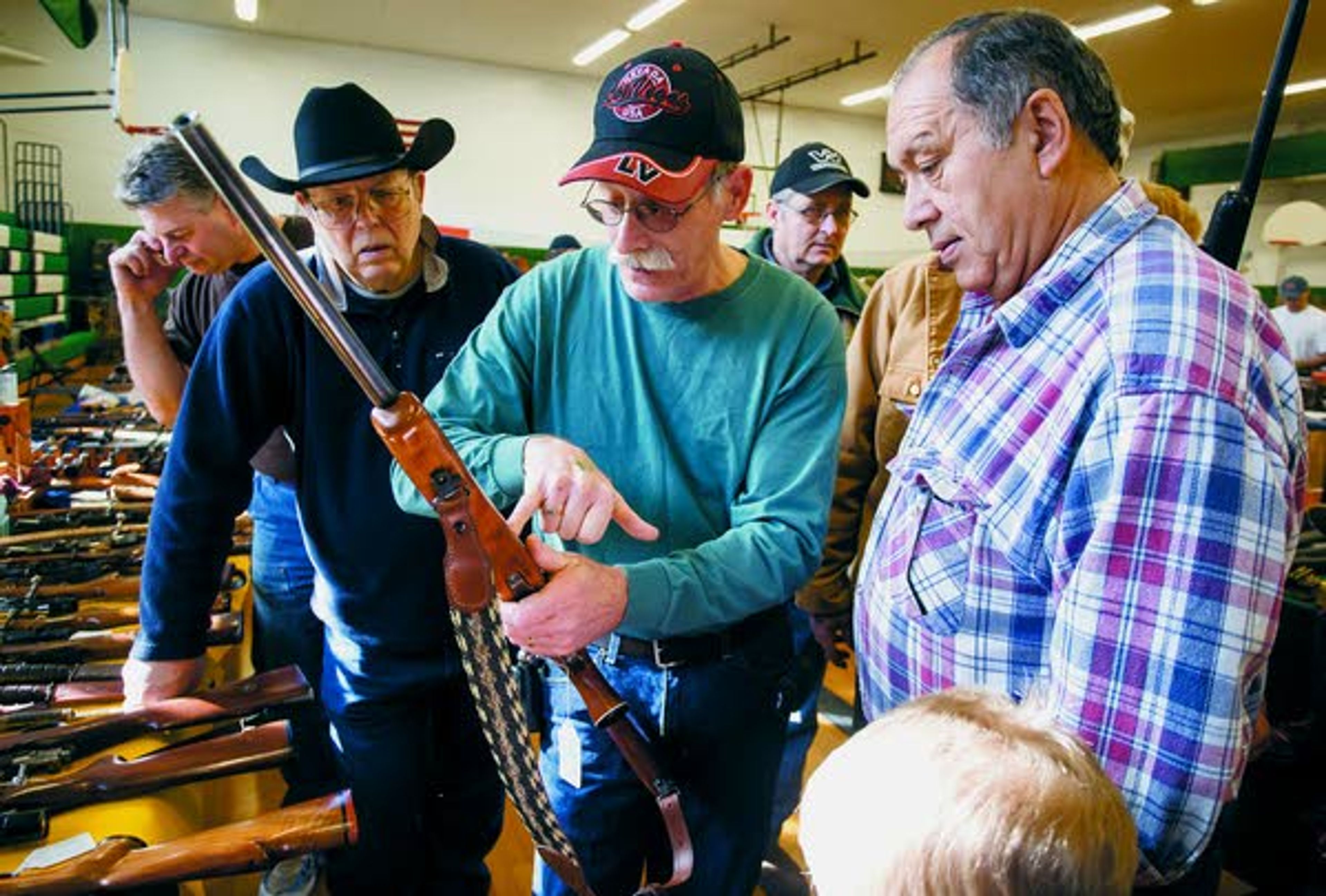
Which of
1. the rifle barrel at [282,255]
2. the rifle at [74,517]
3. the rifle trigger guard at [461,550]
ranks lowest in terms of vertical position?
the rifle at [74,517]

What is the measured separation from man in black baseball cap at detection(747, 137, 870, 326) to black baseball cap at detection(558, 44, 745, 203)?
5.06 ft

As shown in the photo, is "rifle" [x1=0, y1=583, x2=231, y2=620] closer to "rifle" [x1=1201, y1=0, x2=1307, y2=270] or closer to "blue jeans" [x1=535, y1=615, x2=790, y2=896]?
"blue jeans" [x1=535, y1=615, x2=790, y2=896]

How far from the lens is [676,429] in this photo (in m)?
1.34

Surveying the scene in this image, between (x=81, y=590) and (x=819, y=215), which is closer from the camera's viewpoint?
(x=81, y=590)

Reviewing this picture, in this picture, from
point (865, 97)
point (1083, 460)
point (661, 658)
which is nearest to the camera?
point (1083, 460)

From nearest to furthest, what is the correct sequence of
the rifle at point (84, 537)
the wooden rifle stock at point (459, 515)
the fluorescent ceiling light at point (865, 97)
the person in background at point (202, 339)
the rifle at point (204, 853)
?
the wooden rifle stock at point (459, 515) → the rifle at point (204, 853) → the person in background at point (202, 339) → the rifle at point (84, 537) → the fluorescent ceiling light at point (865, 97)

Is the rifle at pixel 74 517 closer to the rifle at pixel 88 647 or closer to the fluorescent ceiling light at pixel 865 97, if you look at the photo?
the rifle at pixel 88 647

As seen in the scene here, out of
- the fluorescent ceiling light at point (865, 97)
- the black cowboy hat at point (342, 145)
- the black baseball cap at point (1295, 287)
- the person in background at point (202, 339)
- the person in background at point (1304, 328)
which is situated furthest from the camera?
the fluorescent ceiling light at point (865, 97)

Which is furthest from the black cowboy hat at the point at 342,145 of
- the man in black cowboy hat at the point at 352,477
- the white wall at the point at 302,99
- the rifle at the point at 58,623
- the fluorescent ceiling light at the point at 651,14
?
the fluorescent ceiling light at the point at 651,14

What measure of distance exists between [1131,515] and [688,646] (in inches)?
28.9

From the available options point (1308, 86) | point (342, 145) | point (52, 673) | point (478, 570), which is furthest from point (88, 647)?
point (1308, 86)

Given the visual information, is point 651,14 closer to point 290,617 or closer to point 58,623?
point 290,617

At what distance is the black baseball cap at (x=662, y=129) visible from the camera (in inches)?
49.4

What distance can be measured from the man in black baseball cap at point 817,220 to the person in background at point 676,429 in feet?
5.04
